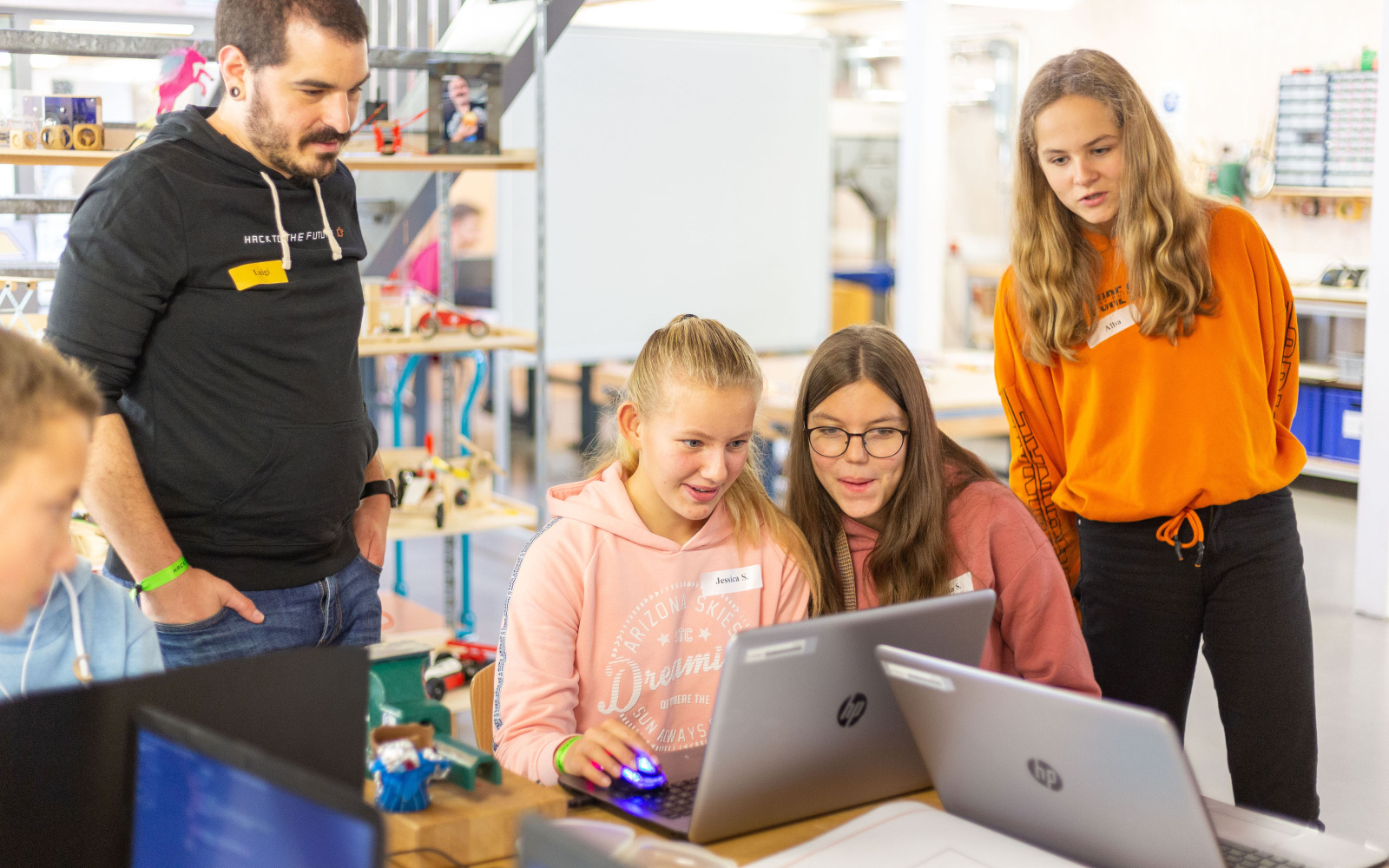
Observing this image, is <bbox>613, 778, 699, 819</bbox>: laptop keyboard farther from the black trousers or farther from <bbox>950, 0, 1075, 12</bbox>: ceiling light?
<bbox>950, 0, 1075, 12</bbox>: ceiling light

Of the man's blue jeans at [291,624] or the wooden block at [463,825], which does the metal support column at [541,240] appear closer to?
the man's blue jeans at [291,624]

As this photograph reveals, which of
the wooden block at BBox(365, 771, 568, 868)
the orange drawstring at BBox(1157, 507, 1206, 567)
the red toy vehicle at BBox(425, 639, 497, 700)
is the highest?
the orange drawstring at BBox(1157, 507, 1206, 567)

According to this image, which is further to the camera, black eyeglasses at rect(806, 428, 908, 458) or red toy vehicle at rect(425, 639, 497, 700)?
red toy vehicle at rect(425, 639, 497, 700)

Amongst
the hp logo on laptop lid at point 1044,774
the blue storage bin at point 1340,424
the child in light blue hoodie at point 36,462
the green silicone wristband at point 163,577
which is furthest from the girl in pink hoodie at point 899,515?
the blue storage bin at point 1340,424

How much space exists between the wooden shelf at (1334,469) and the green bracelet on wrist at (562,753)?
5.40 metres

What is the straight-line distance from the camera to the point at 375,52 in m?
3.10

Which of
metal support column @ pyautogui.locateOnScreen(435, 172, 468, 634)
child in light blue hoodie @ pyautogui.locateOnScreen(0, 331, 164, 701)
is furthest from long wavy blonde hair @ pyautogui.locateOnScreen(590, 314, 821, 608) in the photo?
metal support column @ pyautogui.locateOnScreen(435, 172, 468, 634)

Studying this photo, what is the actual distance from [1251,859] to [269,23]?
1510mm

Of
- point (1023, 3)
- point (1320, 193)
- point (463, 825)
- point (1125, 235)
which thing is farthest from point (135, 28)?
point (1320, 193)

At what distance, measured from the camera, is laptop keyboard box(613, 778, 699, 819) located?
1349 mm

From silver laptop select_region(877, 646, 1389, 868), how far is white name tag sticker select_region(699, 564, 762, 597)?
477 millimetres

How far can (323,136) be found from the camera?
5.94 feet

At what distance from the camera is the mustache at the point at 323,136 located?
→ 5.90 feet

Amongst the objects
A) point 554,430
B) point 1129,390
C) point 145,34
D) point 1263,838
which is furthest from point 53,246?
point 554,430
